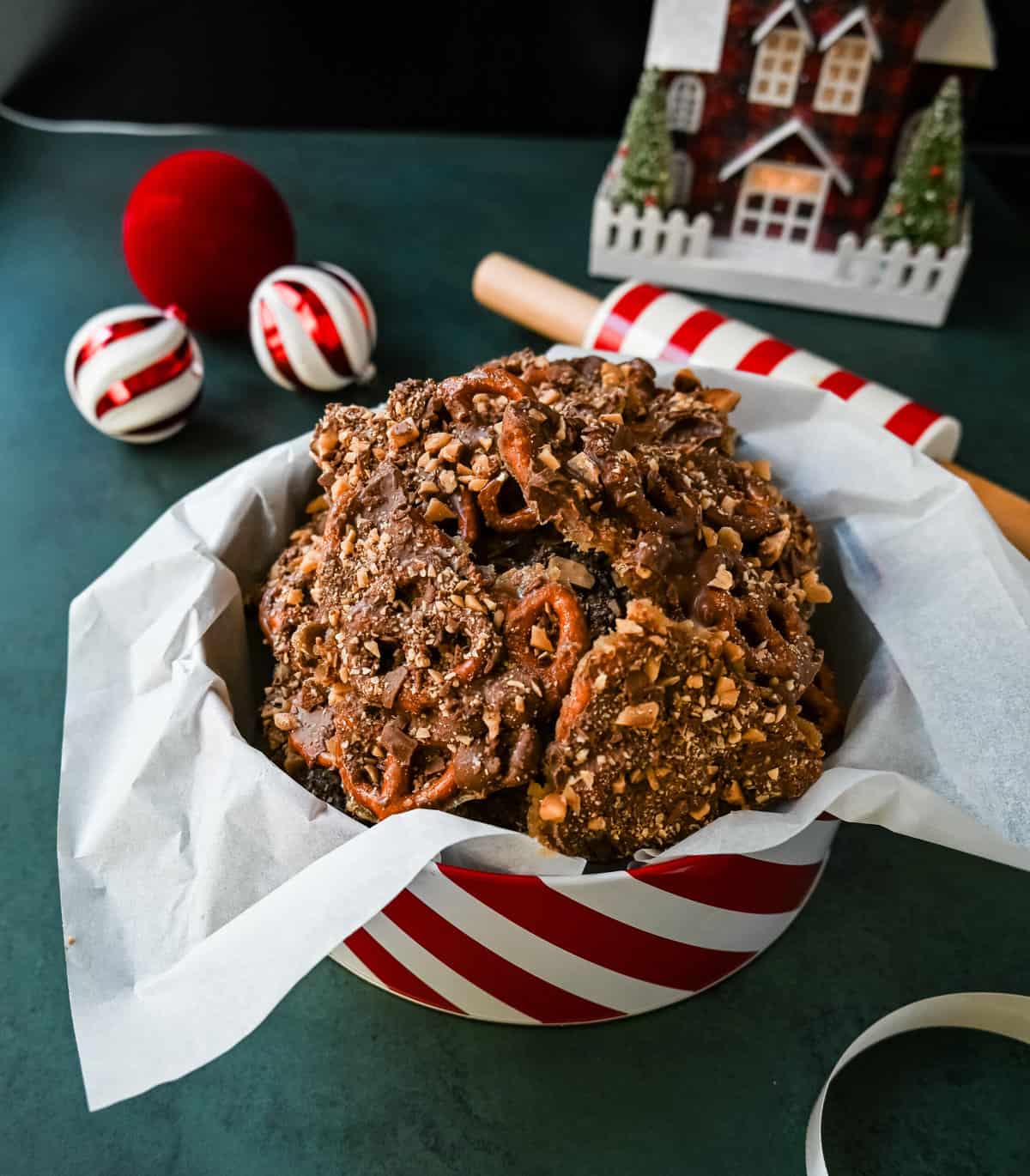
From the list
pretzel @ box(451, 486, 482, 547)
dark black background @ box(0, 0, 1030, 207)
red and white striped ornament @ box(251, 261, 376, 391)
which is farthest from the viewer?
dark black background @ box(0, 0, 1030, 207)

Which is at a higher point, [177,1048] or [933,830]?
[933,830]

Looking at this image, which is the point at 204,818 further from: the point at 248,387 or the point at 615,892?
the point at 248,387

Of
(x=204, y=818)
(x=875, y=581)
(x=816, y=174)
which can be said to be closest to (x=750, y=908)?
(x=875, y=581)

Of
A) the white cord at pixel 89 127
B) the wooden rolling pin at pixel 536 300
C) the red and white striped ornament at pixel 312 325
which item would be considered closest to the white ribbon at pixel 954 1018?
the wooden rolling pin at pixel 536 300

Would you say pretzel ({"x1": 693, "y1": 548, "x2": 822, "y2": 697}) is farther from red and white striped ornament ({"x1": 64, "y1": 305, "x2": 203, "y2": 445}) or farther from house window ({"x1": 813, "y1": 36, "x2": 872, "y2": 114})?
house window ({"x1": 813, "y1": 36, "x2": 872, "y2": 114})

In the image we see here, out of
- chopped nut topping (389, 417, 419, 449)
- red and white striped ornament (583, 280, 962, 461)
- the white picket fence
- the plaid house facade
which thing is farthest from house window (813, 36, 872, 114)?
chopped nut topping (389, 417, 419, 449)

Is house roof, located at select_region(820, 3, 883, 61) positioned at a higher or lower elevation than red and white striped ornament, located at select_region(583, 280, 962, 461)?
higher
